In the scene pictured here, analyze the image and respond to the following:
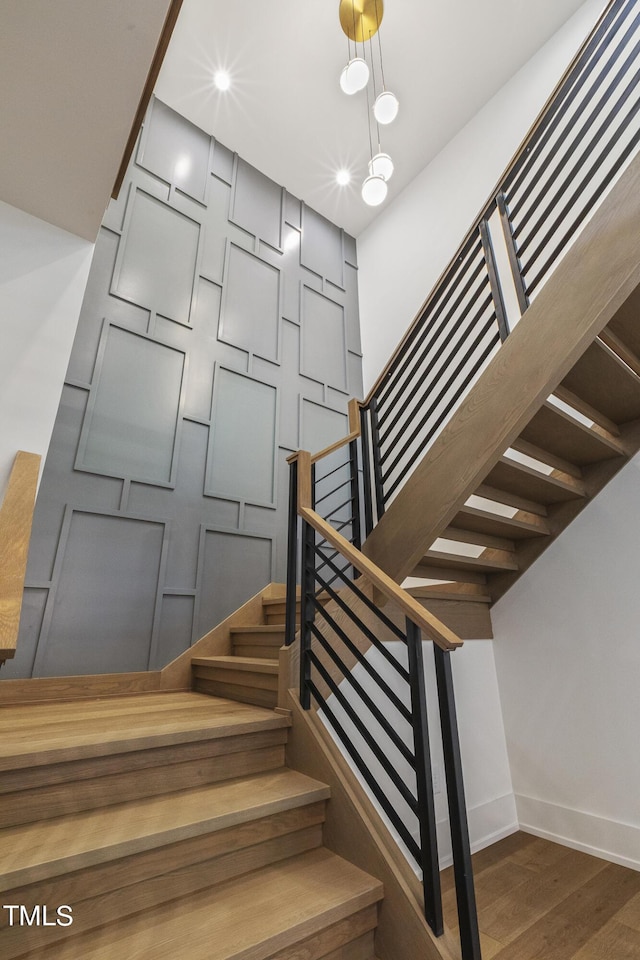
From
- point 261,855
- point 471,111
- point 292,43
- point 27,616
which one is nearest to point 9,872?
point 261,855

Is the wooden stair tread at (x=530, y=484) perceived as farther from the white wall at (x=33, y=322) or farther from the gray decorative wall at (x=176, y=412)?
the white wall at (x=33, y=322)

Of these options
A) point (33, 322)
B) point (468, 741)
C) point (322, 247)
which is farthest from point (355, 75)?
point (468, 741)

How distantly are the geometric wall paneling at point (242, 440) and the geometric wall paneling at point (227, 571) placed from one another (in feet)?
1.11

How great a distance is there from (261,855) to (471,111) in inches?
245

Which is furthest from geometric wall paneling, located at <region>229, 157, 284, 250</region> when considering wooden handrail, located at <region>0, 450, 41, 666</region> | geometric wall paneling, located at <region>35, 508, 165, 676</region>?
wooden handrail, located at <region>0, 450, 41, 666</region>

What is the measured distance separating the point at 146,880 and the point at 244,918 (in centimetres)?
31

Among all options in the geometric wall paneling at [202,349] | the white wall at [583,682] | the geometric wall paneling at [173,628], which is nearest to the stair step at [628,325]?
the white wall at [583,682]

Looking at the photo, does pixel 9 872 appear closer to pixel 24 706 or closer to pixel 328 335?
pixel 24 706

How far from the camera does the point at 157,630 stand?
2926mm

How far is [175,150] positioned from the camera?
13.5 feet

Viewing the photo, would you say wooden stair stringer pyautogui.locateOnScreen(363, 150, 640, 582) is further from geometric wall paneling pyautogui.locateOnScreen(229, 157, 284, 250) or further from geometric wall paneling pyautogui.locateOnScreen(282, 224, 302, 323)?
geometric wall paneling pyautogui.locateOnScreen(229, 157, 284, 250)

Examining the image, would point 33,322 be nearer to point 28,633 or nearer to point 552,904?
point 28,633

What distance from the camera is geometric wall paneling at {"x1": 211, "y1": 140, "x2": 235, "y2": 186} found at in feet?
14.4

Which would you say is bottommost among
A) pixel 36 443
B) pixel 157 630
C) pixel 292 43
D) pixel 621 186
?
pixel 157 630
